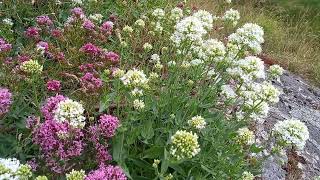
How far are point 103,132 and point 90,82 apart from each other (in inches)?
19.7

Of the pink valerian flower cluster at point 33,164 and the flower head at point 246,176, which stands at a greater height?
the pink valerian flower cluster at point 33,164

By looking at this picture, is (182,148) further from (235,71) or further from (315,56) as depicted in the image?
(315,56)

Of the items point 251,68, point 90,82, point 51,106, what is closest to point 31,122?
point 51,106

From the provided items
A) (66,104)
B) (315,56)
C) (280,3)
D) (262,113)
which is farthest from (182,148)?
(280,3)

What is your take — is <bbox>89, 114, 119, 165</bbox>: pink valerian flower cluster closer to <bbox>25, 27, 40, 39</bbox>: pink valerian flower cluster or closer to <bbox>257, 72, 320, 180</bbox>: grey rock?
<bbox>25, 27, 40, 39</bbox>: pink valerian flower cluster

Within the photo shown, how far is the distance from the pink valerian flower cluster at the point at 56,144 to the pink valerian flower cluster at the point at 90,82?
46cm

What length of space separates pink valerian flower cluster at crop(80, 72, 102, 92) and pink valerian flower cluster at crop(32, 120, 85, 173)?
0.46m

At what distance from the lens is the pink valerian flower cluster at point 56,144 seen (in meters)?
2.99

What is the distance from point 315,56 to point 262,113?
21.2ft

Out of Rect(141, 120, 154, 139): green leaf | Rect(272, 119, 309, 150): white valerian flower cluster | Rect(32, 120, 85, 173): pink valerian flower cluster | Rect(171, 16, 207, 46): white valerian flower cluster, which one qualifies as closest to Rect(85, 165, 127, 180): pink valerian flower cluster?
Rect(32, 120, 85, 173): pink valerian flower cluster

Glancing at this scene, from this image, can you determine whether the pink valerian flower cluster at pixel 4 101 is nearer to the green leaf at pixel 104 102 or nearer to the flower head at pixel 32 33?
the green leaf at pixel 104 102

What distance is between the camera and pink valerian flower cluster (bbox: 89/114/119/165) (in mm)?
3217

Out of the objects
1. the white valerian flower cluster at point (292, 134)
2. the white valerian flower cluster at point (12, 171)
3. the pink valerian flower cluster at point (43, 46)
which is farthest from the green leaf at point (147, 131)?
→ the white valerian flower cluster at point (12, 171)

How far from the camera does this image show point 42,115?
10.7ft
